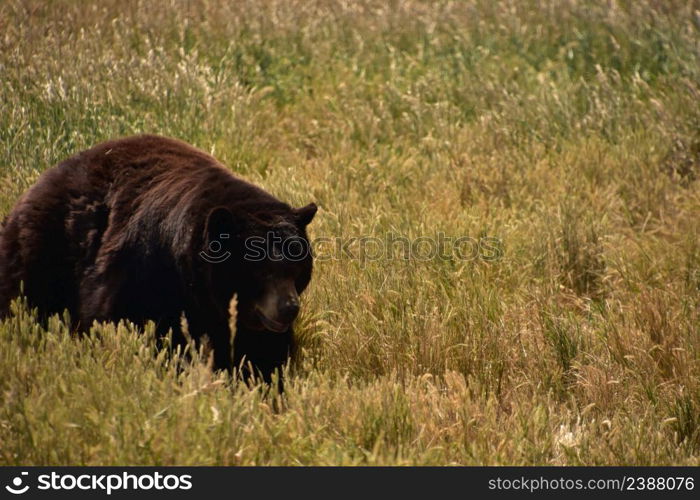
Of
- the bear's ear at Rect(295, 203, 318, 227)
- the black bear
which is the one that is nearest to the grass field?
the black bear

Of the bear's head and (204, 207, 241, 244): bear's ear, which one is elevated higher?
(204, 207, 241, 244): bear's ear

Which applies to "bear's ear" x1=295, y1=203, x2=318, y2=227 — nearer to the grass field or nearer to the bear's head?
the bear's head

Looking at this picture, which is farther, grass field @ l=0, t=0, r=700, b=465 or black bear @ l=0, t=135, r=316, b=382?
black bear @ l=0, t=135, r=316, b=382

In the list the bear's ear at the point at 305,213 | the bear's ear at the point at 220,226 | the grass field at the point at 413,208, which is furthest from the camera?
the bear's ear at the point at 305,213

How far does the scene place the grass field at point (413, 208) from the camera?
144 inches

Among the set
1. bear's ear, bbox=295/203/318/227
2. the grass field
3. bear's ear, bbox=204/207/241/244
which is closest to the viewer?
the grass field

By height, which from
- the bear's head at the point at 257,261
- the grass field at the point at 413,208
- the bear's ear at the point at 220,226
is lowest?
the grass field at the point at 413,208

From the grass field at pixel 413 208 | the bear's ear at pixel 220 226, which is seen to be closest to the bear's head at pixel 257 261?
the bear's ear at pixel 220 226

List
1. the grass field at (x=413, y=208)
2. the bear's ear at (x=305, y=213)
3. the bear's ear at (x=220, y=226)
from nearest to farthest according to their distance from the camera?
the grass field at (x=413, y=208), the bear's ear at (x=220, y=226), the bear's ear at (x=305, y=213)

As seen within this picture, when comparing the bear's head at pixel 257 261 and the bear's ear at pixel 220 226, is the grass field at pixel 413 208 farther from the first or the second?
the bear's ear at pixel 220 226

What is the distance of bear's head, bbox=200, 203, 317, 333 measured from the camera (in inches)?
168

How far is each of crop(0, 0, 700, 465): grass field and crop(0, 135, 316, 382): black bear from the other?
0.96ft

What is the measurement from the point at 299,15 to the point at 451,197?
14.4 ft

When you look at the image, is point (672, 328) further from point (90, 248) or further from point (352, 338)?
point (90, 248)
